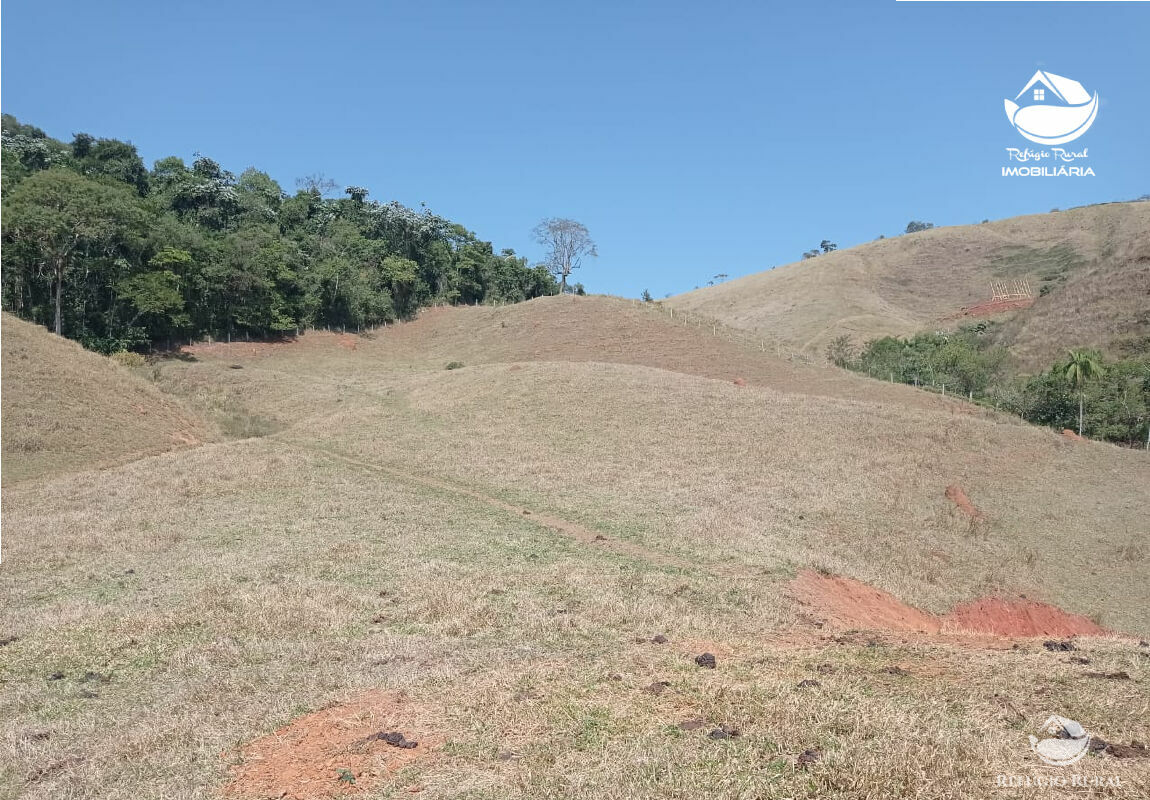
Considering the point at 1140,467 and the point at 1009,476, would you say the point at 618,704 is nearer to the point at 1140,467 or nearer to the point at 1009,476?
the point at 1009,476

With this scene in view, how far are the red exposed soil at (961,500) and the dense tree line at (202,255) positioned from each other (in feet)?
149

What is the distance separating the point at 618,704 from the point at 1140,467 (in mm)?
30764

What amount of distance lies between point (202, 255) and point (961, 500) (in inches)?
2024

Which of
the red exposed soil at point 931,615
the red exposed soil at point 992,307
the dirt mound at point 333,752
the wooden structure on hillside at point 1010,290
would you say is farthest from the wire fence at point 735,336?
the wooden structure on hillside at point 1010,290

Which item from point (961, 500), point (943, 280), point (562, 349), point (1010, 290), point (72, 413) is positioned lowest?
point (961, 500)

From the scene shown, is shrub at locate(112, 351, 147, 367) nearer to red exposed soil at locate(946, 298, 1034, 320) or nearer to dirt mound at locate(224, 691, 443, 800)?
dirt mound at locate(224, 691, 443, 800)

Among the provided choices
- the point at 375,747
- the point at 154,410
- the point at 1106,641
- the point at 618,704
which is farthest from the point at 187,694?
the point at 154,410

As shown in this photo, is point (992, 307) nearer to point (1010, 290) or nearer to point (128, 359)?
point (1010, 290)

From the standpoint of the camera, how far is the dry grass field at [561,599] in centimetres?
561

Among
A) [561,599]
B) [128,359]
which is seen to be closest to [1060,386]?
[561,599]

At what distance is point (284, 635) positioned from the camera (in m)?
9.64

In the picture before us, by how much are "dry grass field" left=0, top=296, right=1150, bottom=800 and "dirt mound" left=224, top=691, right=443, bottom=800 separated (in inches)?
1.2

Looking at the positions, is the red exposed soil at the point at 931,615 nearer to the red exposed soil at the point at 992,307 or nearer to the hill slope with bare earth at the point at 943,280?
the hill slope with bare earth at the point at 943,280

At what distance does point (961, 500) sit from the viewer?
22859mm
